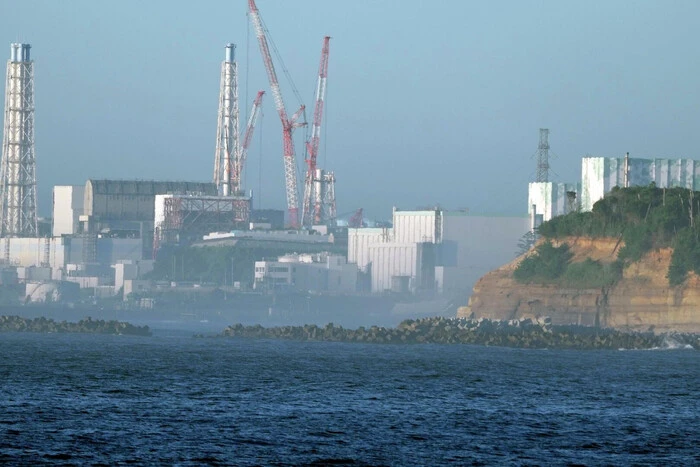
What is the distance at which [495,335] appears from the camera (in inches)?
5512

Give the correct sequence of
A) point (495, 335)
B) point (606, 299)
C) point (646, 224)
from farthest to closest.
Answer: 1. point (646, 224)
2. point (606, 299)
3. point (495, 335)

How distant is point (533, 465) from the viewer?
180 feet

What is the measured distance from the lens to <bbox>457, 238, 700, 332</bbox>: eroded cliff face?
136m

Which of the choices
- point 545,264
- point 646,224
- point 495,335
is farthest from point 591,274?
point 495,335

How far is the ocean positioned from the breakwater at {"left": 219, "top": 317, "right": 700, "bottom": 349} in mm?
12329

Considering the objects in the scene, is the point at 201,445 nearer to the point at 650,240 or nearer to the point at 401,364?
the point at 401,364

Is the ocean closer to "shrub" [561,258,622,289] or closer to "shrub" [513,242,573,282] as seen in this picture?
"shrub" [561,258,622,289]

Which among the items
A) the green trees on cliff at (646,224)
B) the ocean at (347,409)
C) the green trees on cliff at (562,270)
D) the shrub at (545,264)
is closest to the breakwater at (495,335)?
the green trees on cliff at (562,270)

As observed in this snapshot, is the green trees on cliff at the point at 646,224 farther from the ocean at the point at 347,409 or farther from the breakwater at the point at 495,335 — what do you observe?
the ocean at the point at 347,409

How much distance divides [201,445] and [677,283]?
282 ft

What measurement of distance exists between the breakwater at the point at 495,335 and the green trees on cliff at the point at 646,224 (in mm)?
9293

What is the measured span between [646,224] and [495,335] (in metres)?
20.2

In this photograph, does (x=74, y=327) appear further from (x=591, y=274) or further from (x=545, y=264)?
(x=591, y=274)

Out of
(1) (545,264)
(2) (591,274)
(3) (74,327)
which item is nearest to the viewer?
(2) (591,274)
